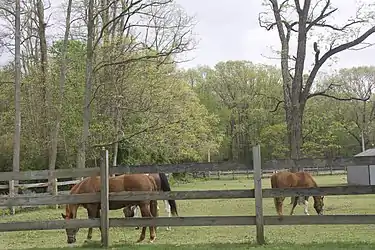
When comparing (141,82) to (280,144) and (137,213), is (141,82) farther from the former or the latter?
(280,144)

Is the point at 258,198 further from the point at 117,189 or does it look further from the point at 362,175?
the point at 362,175

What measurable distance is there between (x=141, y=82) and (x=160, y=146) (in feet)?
11.5

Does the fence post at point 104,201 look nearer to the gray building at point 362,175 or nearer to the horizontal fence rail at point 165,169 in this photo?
the horizontal fence rail at point 165,169

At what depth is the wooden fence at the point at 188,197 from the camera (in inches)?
324

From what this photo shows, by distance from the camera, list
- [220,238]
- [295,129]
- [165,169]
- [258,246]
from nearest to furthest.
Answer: [258,246] < [165,169] < [220,238] < [295,129]

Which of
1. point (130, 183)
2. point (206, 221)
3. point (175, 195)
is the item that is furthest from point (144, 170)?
point (130, 183)

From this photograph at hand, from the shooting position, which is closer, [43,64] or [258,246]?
[258,246]

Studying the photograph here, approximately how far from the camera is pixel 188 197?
8.54 metres

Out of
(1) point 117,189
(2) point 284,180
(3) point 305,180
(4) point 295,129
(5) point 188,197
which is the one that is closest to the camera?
(5) point 188,197

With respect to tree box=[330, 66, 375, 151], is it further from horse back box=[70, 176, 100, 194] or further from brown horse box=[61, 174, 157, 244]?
horse back box=[70, 176, 100, 194]

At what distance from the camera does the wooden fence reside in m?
8.24

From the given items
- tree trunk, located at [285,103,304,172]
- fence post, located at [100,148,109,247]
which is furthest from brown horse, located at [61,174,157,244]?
tree trunk, located at [285,103,304,172]

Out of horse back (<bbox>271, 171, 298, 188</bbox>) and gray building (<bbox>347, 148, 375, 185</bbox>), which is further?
gray building (<bbox>347, 148, 375, 185</bbox>)

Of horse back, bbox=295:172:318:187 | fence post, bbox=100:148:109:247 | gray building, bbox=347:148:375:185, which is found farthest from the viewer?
gray building, bbox=347:148:375:185
